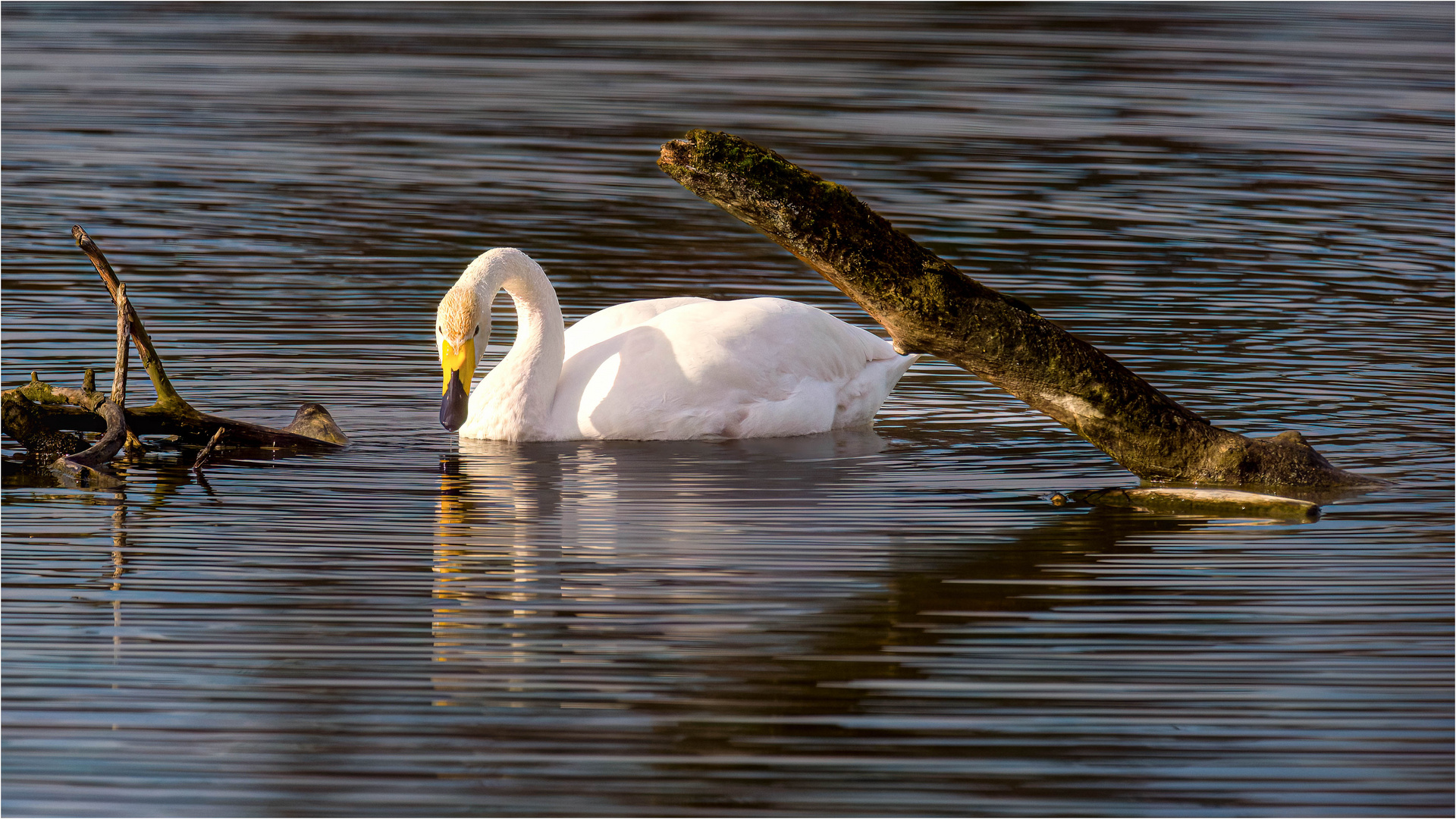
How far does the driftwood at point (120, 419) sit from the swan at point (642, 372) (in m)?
0.79

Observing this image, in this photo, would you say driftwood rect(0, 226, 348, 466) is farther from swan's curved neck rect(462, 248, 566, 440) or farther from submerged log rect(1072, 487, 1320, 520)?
submerged log rect(1072, 487, 1320, 520)

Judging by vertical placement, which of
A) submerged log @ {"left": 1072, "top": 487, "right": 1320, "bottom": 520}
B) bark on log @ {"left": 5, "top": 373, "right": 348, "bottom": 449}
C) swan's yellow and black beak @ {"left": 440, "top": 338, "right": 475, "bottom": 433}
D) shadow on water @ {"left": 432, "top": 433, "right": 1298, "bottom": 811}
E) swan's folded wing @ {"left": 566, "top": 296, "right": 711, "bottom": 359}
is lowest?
shadow on water @ {"left": 432, "top": 433, "right": 1298, "bottom": 811}

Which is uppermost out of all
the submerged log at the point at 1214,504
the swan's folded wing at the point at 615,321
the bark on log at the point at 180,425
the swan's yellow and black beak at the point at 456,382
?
the swan's folded wing at the point at 615,321

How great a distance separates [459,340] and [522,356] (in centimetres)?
58

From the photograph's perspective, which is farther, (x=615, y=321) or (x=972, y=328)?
(x=615, y=321)

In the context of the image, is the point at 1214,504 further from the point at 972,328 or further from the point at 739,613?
the point at 739,613

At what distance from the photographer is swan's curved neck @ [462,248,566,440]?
A: 409 inches

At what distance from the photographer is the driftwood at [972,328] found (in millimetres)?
8211

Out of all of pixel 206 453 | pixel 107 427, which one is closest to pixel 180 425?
pixel 107 427

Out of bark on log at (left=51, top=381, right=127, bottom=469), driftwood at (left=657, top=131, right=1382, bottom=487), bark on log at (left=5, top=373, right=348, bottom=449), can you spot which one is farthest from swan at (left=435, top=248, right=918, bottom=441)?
driftwood at (left=657, top=131, right=1382, bottom=487)

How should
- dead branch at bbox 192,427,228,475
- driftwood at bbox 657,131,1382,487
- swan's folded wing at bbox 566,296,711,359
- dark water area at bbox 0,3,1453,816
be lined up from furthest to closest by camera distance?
swan's folded wing at bbox 566,296,711,359, dead branch at bbox 192,427,228,475, driftwood at bbox 657,131,1382,487, dark water area at bbox 0,3,1453,816

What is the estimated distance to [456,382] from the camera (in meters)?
9.94

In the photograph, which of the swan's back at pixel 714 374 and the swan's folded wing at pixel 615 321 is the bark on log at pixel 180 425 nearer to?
the swan's back at pixel 714 374

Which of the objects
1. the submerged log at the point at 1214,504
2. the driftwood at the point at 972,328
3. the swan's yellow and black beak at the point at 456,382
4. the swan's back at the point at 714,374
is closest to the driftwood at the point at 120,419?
the swan's yellow and black beak at the point at 456,382
